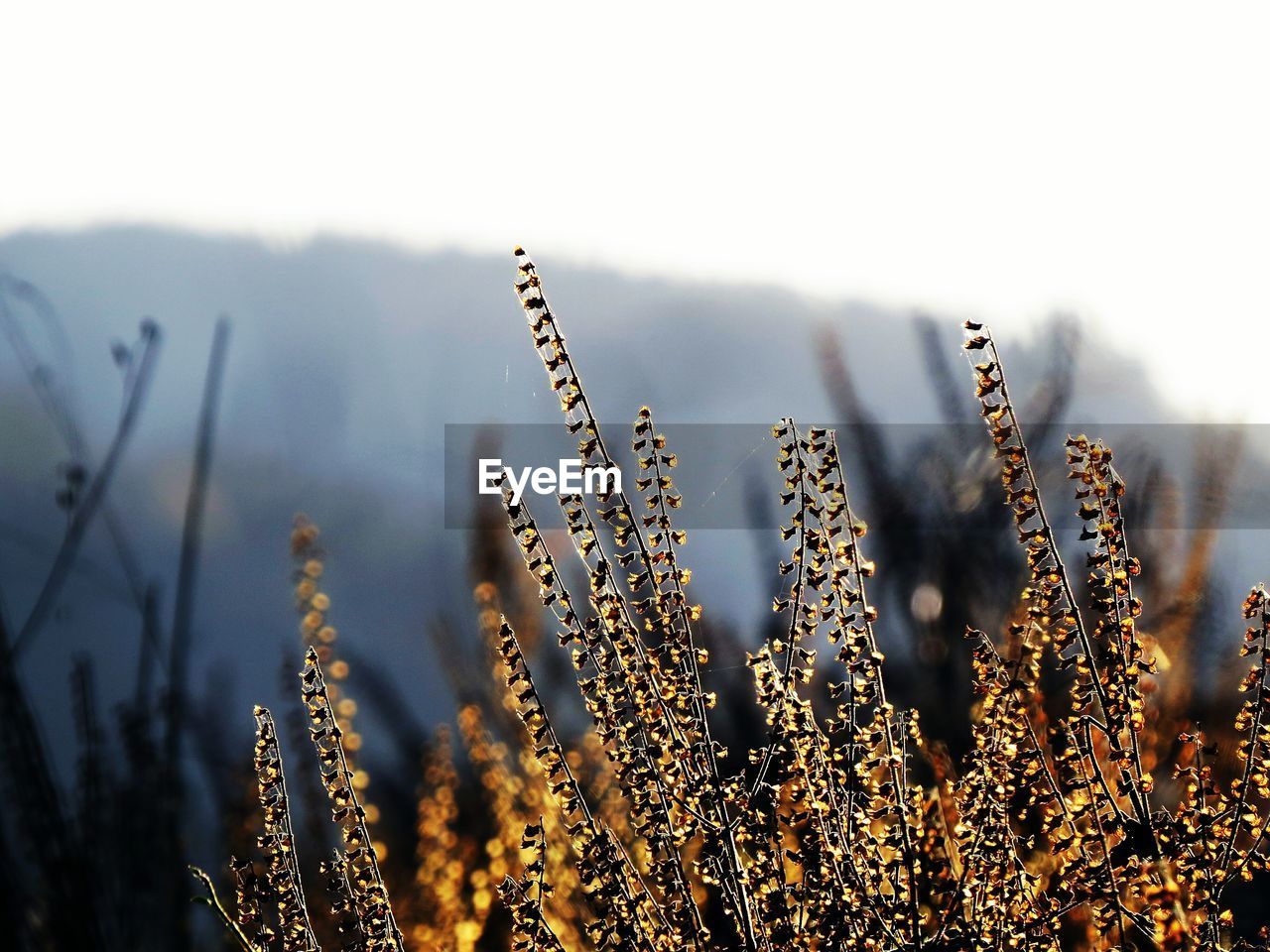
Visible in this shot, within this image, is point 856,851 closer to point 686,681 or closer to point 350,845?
point 686,681

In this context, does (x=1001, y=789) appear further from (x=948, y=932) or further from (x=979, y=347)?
(x=979, y=347)

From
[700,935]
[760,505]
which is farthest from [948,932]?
[760,505]

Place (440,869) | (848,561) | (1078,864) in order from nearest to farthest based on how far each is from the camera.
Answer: (1078,864)
(848,561)
(440,869)

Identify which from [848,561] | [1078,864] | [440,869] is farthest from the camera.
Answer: [440,869]

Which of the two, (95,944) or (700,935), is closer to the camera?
(95,944)

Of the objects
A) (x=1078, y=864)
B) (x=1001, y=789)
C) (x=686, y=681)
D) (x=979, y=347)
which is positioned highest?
(x=979, y=347)

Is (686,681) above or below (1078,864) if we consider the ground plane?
above

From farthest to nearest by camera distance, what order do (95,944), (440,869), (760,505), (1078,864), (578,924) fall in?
(760,505)
(578,924)
(440,869)
(1078,864)
(95,944)

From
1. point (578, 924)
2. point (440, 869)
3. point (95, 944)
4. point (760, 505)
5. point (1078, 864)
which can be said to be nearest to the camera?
point (95, 944)

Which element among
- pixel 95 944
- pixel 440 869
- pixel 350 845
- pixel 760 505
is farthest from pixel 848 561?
pixel 760 505
